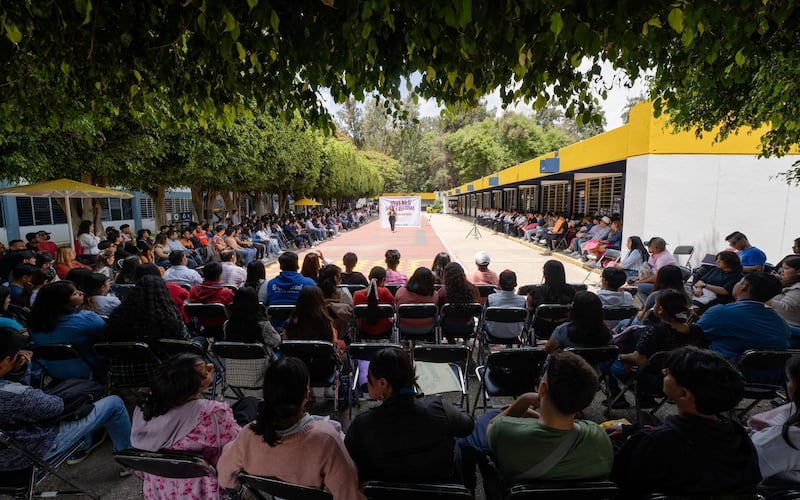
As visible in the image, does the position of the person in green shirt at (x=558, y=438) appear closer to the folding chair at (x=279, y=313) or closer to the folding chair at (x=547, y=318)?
the folding chair at (x=547, y=318)

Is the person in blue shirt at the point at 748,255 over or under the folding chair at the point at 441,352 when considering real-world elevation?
over

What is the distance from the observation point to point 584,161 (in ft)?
45.2

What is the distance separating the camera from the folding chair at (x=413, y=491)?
1.83m

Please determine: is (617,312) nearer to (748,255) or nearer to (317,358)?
(748,255)

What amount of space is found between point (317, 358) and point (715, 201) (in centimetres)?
1171

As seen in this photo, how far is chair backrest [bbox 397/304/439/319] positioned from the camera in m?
4.77

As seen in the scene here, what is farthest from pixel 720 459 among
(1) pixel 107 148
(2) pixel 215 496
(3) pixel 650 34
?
(1) pixel 107 148

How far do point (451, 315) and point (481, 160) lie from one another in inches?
1856

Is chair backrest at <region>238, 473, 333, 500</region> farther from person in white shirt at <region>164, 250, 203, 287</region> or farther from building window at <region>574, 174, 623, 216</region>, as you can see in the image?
building window at <region>574, 174, 623, 216</region>

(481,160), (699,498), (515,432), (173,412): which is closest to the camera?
(699,498)

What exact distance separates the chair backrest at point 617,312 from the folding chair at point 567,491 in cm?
344

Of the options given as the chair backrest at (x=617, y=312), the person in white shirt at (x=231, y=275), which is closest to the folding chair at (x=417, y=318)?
the chair backrest at (x=617, y=312)

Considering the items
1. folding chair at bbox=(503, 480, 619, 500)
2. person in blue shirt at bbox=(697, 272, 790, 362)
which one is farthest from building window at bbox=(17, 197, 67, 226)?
person in blue shirt at bbox=(697, 272, 790, 362)

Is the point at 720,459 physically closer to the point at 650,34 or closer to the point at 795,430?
the point at 795,430
